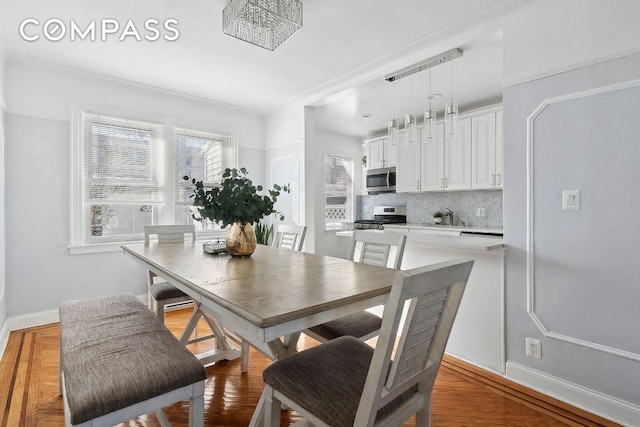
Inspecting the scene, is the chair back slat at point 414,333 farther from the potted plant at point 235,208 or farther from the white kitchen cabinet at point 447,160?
the white kitchen cabinet at point 447,160

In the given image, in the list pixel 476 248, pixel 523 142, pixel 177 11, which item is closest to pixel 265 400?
pixel 476 248

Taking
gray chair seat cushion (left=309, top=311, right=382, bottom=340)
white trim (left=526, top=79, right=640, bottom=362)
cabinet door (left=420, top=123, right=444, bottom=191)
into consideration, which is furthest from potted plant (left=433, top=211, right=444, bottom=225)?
gray chair seat cushion (left=309, top=311, right=382, bottom=340)

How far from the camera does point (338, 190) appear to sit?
582 cm

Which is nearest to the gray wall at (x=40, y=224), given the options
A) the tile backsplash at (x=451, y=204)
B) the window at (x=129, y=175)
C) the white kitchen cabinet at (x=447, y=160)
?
the window at (x=129, y=175)

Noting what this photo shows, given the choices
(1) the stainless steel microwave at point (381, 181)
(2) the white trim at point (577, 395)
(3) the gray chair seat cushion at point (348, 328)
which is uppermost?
(1) the stainless steel microwave at point (381, 181)

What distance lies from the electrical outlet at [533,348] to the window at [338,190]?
3.68 m

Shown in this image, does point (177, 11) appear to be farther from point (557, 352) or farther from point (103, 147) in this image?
point (557, 352)

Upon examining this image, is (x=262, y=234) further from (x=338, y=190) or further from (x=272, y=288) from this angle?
(x=272, y=288)

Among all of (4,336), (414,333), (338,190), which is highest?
(338,190)

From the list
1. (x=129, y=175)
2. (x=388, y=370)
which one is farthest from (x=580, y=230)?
(x=129, y=175)

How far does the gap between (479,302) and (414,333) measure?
1.63m

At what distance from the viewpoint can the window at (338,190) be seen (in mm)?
5645

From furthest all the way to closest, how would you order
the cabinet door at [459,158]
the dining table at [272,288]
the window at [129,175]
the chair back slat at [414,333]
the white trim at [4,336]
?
the cabinet door at [459,158], the window at [129,175], the white trim at [4,336], the dining table at [272,288], the chair back slat at [414,333]

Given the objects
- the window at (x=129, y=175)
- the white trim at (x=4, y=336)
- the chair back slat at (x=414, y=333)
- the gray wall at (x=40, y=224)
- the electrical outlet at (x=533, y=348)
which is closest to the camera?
the chair back slat at (x=414, y=333)
